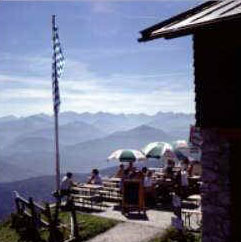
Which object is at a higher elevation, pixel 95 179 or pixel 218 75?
pixel 218 75

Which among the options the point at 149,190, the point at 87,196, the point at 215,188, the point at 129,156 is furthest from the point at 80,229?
the point at 129,156

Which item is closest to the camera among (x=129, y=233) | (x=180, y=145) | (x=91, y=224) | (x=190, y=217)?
(x=129, y=233)

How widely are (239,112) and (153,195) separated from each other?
36.1ft

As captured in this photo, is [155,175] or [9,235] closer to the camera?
[9,235]

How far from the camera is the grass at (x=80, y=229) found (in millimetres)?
17859

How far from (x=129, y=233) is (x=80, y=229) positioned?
1.92 metres

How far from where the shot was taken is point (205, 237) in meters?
12.5

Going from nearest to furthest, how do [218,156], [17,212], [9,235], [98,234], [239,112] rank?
[239,112] → [218,156] → [98,234] → [9,235] → [17,212]

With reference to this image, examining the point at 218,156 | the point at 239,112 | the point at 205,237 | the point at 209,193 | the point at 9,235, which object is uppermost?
the point at 239,112

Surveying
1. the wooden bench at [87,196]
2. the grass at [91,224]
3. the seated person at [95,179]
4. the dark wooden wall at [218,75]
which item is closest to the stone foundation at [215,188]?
the dark wooden wall at [218,75]

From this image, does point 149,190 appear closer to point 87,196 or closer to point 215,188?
point 87,196

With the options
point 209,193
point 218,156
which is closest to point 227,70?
point 218,156

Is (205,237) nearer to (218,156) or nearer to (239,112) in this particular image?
(218,156)

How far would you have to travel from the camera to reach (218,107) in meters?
11.7
